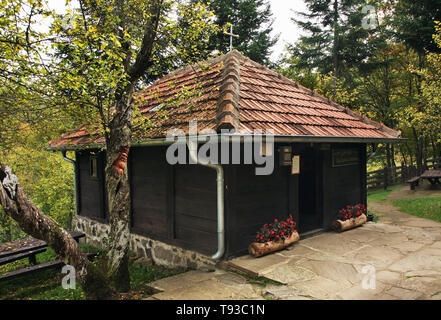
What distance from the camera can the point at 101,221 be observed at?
29.6 ft

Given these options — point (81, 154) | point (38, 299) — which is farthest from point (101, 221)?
point (38, 299)

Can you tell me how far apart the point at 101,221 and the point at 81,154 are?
227 cm

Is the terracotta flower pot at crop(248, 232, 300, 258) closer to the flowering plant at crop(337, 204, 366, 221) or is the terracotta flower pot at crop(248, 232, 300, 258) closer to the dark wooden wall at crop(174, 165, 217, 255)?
the dark wooden wall at crop(174, 165, 217, 255)

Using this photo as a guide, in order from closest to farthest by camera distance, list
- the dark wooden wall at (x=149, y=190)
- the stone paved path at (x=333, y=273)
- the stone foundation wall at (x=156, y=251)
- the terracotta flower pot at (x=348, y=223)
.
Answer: the stone paved path at (x=333, y=273)
the stone foundation wall at (x=156, y=251)
the dark wooden wall at (x=149, y=190)
the terracotta flower pot at (x=348, y=223)

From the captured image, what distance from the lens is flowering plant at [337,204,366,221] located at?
24.2 feet

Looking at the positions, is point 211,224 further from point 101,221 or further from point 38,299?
point 101,221

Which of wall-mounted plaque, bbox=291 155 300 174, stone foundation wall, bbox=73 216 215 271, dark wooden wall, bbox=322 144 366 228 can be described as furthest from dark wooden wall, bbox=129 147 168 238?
dark wooden wall, bbox=322 144 366 228

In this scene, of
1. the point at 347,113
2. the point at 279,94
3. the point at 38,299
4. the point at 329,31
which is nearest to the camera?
the point at 38,299

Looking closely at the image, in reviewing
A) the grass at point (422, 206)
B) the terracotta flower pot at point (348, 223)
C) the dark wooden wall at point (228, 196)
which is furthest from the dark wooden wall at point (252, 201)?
the grass at point (422, 206)

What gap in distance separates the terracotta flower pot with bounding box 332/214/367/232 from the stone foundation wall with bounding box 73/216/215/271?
3.20m

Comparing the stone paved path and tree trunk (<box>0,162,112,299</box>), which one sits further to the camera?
the stone paved path

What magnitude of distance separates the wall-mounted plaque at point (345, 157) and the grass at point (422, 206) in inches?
130

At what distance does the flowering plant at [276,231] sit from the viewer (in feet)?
18.5

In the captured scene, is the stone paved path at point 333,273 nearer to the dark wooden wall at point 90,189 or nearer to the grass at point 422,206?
the grass at point 422,206
